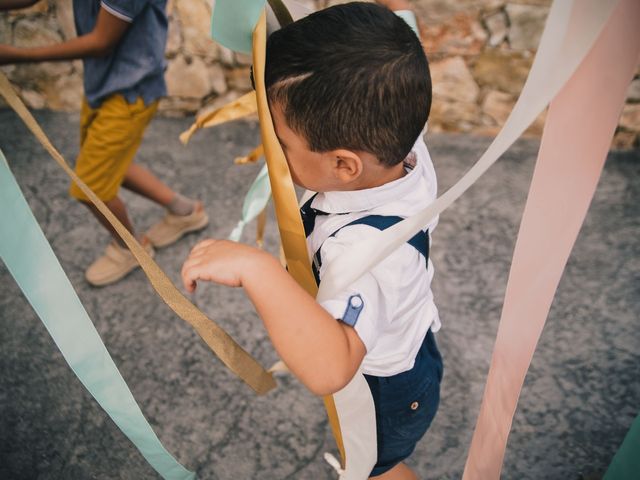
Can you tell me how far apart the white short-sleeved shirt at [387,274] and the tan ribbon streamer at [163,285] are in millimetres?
154

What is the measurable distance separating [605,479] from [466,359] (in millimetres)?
666

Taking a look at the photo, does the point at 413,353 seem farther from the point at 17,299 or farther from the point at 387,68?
the point at 17,299

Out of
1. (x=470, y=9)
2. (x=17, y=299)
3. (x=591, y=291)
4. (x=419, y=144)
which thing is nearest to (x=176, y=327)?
(x=17, y=299)

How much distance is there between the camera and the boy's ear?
69 cm

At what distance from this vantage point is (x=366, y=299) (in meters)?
0.67

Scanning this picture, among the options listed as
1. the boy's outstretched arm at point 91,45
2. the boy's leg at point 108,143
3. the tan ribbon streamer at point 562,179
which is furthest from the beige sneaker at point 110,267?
the tan ribbon streamer at point 562,179

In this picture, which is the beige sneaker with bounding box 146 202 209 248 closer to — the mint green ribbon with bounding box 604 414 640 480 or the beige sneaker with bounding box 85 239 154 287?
the beige sneaker with bounding box 85 239 154 287

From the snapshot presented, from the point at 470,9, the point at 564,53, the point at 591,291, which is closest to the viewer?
the point at 564,53

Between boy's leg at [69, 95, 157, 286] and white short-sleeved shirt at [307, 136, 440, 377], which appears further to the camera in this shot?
boy's leg at [69, 95, 157, 286]

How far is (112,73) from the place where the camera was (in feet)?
4.79

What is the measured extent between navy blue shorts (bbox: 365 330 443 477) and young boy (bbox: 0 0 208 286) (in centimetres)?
107

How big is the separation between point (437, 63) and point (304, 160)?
1.72 m

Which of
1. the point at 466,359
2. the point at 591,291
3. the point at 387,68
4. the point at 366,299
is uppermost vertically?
the point at 387,68

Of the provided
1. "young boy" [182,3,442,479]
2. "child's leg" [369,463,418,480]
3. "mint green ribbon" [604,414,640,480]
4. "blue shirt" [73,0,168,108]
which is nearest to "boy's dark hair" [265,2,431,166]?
"young boy" [182,3,442,479]
